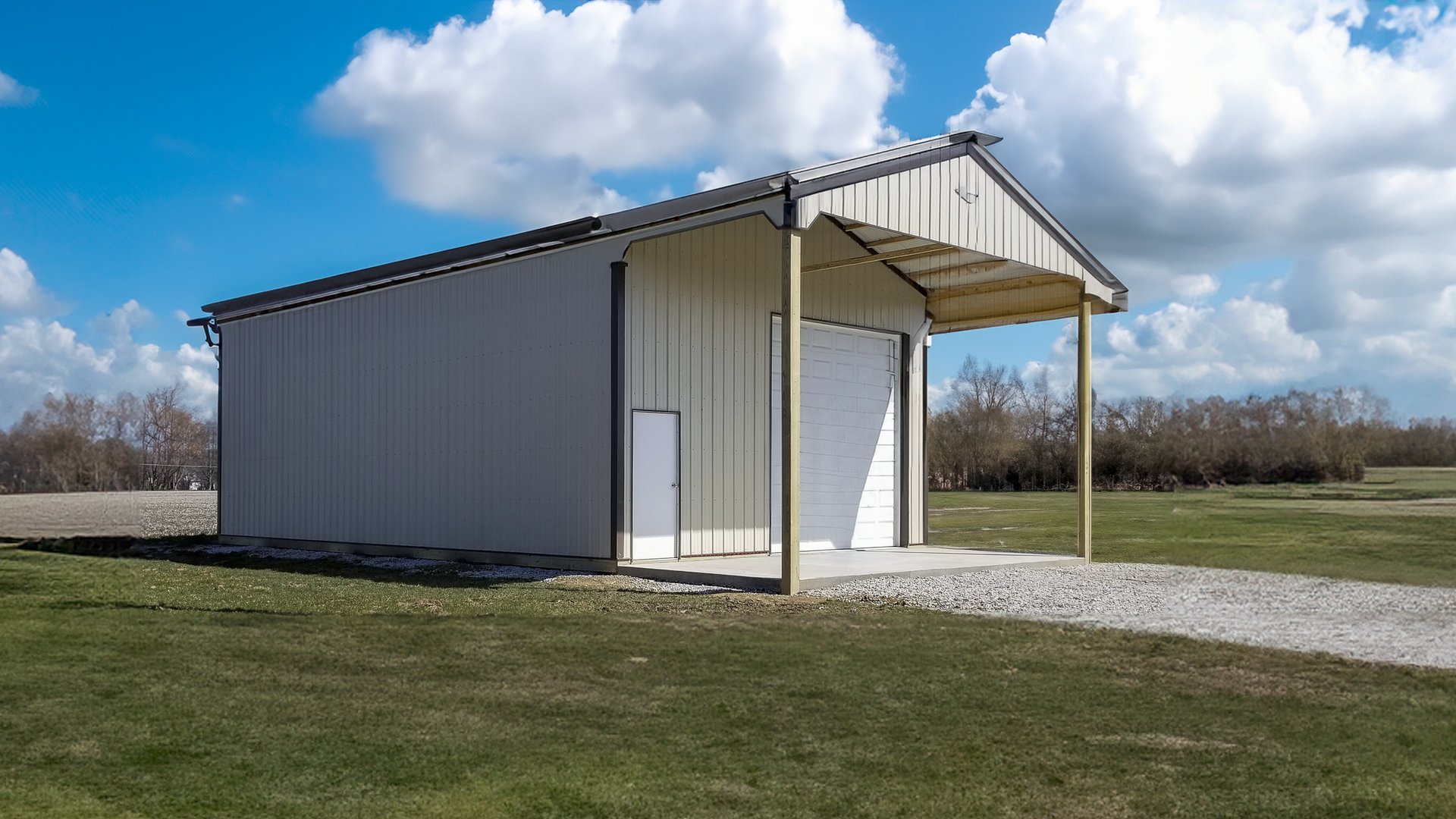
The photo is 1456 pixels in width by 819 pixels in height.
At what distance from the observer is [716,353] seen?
1473cm

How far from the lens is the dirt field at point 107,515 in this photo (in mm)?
21797

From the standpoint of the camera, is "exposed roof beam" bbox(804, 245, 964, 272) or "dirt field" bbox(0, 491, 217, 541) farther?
"dirt field" bbox(0, 491, 217, 541)

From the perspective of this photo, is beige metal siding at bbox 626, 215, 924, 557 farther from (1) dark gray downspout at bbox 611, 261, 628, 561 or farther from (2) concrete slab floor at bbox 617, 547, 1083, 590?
(2) concrete slab floor at bbox 617, 547, 1083, 590

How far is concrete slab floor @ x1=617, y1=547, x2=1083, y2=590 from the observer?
11.7 m

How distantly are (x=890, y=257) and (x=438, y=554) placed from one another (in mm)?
7455

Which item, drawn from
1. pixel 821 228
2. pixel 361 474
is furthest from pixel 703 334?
pixel 361 474

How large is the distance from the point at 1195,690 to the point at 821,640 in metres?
2.65

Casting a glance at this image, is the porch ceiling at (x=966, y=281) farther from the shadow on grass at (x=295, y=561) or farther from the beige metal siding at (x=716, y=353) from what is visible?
the shadow on grass at (x=295, y=561)

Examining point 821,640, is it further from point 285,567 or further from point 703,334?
point 285,567

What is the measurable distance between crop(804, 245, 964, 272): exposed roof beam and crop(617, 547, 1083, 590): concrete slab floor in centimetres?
381

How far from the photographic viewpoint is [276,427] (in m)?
19.1

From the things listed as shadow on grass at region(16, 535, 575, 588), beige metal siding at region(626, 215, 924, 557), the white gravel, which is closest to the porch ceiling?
beige metal siding at region(626, 215, 924, 557)

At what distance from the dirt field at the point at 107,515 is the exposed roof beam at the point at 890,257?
1375 cm

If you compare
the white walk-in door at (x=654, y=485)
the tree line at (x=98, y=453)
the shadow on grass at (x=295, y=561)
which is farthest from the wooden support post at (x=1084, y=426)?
the tree line at (x=98, y=453)
